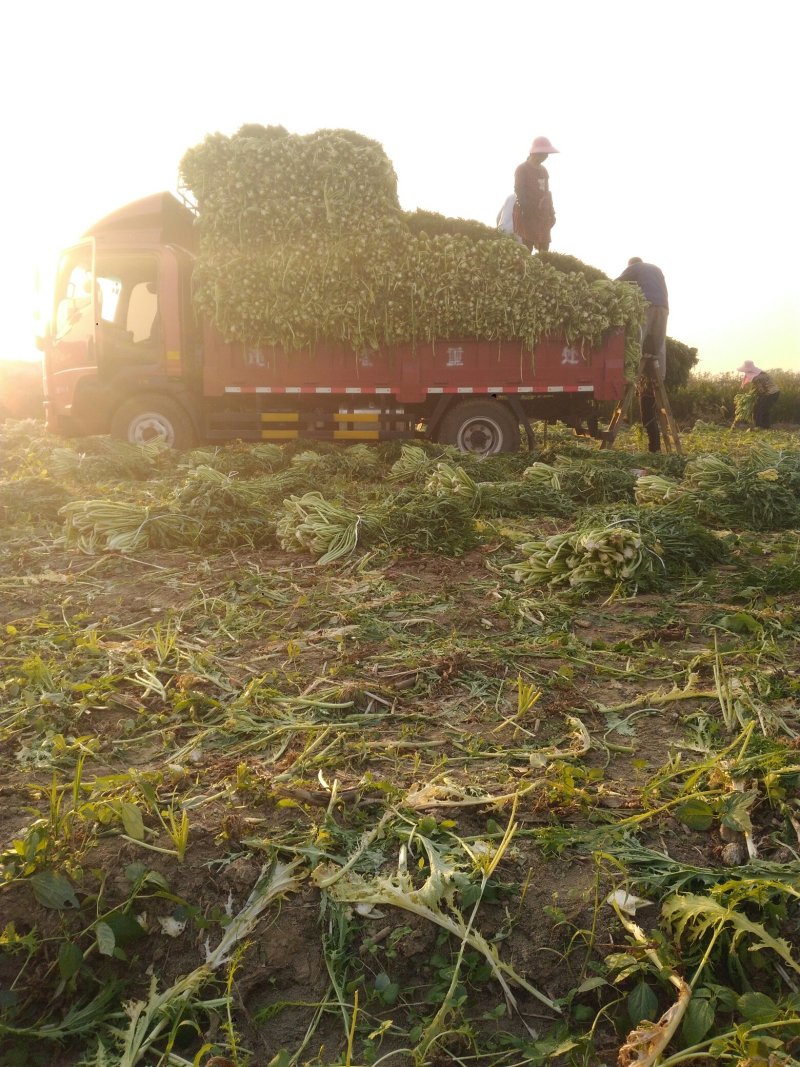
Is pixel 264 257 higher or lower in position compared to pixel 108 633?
higher

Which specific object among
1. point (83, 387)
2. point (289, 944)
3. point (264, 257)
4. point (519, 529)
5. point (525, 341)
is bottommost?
point (289, 944)

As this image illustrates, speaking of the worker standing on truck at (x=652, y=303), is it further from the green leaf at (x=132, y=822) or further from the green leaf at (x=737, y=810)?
the green leaf at (x=132, y=822)

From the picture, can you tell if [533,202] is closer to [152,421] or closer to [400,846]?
[152,421]

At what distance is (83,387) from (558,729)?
1091 centimetres

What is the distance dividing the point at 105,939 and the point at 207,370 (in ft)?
35.9

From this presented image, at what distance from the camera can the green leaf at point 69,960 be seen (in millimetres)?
2320

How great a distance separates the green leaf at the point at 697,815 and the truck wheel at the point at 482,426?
33.1 ft

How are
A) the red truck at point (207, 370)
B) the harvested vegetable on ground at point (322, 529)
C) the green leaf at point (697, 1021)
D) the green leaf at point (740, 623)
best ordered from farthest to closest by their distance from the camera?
the red truck at point (207, 370)
the harvested vegetable on ground at point (322, 529)
the green leaf at point (740, 623)
the green leaf at point (697, 1021)

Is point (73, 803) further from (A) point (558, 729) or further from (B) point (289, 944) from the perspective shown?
(A) point (558, 729)

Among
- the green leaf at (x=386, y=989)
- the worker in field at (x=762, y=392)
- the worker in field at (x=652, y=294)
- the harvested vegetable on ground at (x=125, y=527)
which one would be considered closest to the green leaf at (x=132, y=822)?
the green leaf at (x=386, y=989)

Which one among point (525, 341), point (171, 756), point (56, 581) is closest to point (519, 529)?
point (56, 581)

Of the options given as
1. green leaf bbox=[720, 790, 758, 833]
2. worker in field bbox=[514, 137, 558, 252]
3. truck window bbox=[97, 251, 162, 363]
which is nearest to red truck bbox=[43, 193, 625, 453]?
truck window bbox=[97, 251, 162, 363]

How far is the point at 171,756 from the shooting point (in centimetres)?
330

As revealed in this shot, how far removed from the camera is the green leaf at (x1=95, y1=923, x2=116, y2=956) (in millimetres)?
2324
